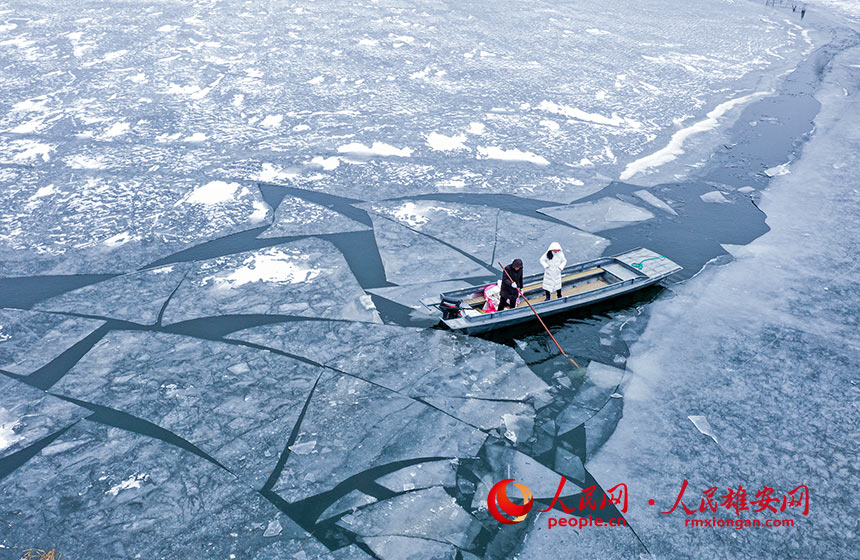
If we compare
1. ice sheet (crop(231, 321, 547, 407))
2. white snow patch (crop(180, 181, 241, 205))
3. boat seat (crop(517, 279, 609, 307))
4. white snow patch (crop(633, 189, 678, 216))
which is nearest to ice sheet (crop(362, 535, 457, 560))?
ice sheet (crop(231, 321, 547, 407))

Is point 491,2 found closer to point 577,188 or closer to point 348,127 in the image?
point 348,127

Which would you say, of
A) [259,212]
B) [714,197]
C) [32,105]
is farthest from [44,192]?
[714,197]

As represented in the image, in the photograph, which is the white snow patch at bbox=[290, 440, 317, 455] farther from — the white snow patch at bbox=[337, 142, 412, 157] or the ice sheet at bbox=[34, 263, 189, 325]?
the white snow patch at bbox=[337, 142, 412, 157]

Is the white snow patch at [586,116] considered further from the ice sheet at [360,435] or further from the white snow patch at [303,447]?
the white snow patch at [303,447]

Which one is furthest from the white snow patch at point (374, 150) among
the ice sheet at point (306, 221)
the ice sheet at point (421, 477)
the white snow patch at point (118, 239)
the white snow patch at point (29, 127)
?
the ice sheet at point (421, 477)

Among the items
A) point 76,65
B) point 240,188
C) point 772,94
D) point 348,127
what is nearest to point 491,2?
point 772,94

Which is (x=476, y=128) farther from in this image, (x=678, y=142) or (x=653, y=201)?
(x=678, y=142)
